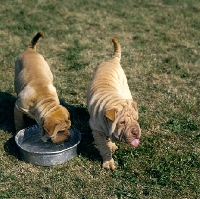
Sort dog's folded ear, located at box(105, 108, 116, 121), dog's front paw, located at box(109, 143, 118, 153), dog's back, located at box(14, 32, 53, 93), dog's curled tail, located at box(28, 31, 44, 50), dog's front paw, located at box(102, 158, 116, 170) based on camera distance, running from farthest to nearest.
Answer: dog's curled tail, located at box(28, 31, 44, 50) < dog's back, located at box(14, 32, 53, 93) < dog's front paw, located at box(109, 143, 118, 153) < dog's front paw, located at box(102, 158, 116, 170) < dog's folded ear, located at box(105, 108, 116, 121)

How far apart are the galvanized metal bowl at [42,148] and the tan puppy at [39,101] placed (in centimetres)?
19

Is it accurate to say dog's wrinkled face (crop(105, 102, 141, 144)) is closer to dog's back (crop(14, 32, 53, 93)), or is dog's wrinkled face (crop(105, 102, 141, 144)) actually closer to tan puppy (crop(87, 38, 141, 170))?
tan puppy (crop(87, 38, 141, 170))

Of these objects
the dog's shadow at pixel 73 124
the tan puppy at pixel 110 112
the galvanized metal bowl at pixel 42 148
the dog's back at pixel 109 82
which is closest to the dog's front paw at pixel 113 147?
the tan puppy at pixel 110 112

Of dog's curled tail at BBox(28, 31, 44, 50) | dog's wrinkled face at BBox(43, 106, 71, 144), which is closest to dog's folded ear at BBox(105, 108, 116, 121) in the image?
dog's wrinkled face at BBox(43, 106, 71, 144)

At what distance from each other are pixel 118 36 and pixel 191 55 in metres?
2.33

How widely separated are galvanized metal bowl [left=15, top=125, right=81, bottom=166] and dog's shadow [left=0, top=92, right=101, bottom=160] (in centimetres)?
16

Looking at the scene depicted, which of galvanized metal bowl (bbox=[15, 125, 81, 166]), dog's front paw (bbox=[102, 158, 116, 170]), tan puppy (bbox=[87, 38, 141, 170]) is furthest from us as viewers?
dog's front paw (bbox=[102, 158, 116, 170])

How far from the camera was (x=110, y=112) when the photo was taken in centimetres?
444

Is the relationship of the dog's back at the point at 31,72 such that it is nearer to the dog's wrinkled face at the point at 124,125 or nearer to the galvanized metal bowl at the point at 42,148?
the galvanized metal bowl at the point at 42,148

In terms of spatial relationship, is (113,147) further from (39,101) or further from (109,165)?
(39,101)

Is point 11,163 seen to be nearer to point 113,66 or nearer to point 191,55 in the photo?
point 113,66

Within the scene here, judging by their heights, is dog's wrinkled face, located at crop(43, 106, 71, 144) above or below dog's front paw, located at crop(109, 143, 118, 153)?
above

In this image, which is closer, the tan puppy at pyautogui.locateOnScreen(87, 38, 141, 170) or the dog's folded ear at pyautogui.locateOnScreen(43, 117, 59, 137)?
the tan puppy at pyautogui.locateOnScreen(87, 38, 141, 170)

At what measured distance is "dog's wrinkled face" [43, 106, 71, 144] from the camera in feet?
15.7
